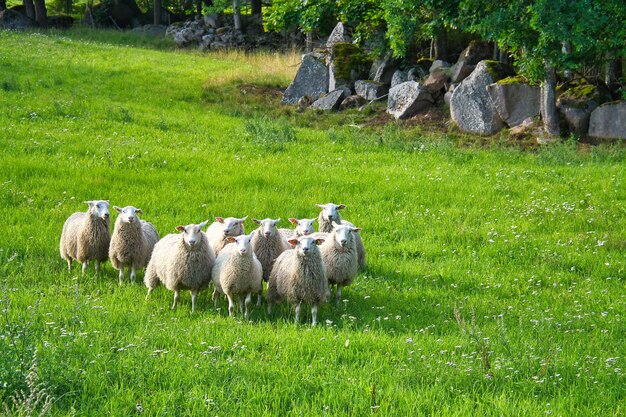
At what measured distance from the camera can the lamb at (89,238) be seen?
36.0ft

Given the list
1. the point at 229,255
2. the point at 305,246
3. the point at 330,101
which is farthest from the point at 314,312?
the point at 330,101

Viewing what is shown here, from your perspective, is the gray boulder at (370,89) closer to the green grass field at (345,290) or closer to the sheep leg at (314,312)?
the green grass field at (345,290)

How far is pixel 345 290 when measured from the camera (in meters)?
10.8

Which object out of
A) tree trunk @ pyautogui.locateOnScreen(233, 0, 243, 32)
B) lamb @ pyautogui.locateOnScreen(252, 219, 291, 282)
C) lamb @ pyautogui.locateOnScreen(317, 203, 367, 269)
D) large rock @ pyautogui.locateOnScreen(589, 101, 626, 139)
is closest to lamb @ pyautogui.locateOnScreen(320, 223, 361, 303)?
lamb @ pyautogui.locateOnScreen(252, 219, 291, 282)

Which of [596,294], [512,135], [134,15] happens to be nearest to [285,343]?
[596,294]

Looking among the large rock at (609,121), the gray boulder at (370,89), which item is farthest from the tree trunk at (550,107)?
the gray boulder at (370,89)

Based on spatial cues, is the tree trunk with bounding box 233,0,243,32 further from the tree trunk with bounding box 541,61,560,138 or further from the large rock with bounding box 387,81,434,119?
the tree trunk with bounding box 541,61,560,138

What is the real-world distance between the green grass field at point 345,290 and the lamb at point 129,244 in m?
0.34

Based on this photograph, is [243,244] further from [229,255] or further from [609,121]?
[609,121]

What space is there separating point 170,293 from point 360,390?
449cm

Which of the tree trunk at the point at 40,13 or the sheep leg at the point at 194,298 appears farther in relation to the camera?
the tree trunk at the point at 40,13

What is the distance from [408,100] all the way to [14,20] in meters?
34.3

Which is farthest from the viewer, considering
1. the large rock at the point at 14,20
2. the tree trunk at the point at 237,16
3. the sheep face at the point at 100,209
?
the large rock at the point at 14,20

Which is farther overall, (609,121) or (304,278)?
(609,121)
